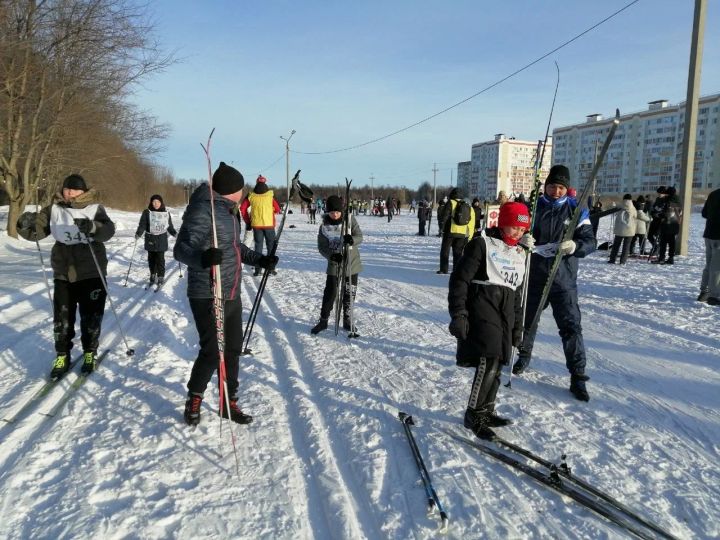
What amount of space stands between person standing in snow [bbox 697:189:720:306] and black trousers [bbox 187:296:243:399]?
752cm

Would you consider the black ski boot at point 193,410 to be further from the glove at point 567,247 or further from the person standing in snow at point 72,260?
the glove at point 567,247

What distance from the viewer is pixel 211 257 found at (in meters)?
3.18

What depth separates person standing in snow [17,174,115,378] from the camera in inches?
174

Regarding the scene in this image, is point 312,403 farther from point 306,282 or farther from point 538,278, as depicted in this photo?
point 306,282

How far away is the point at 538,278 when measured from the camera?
447 cm

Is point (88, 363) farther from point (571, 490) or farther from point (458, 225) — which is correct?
point (458, 225)

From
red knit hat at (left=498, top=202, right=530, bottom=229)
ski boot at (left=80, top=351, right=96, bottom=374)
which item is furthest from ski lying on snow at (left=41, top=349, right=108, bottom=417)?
red knit hat at (left=498, top=202, right=530, bottom=229)

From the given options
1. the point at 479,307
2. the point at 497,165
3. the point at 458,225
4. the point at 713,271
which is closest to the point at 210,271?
the point at 479,307

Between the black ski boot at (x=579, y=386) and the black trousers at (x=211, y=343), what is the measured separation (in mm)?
2882

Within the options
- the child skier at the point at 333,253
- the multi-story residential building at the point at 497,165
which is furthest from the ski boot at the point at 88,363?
the multi-story residential building at the point at 497,165

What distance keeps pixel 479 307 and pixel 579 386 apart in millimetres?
1495

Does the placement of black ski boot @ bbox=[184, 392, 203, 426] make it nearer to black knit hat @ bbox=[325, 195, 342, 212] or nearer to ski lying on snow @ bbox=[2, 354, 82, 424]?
ski lying on snow @ bbox=[2, 354, 82, 424]

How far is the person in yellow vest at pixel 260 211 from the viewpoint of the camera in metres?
10.2

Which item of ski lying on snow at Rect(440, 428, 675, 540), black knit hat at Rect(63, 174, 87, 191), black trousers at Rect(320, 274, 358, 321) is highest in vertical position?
black knit hat at Rect(63, 174, 87, 191)
